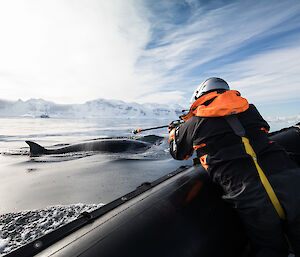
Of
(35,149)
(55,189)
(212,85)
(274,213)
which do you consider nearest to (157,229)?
(274,213)

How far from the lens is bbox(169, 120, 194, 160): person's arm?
5.87ft

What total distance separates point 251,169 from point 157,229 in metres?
0.87

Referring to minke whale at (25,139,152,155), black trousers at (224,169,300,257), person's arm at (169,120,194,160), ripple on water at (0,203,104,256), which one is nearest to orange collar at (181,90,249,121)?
person's arm at (169,120,194,160)

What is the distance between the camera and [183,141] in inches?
74.1

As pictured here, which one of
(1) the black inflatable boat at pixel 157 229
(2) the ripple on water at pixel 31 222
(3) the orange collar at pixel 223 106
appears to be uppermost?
(3) the orange collar at pixel 223 106

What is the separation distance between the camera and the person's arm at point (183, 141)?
179 cm

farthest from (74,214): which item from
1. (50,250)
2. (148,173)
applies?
(148,173)

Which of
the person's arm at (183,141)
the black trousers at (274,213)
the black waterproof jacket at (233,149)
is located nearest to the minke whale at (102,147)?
the person's arm at (183,141)

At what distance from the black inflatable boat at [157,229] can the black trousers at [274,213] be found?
0.26 m

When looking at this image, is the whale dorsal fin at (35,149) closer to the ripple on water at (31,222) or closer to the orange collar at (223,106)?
the ripple on water at (31,222)

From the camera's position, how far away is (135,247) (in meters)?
1.15

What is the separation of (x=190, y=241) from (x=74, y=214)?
1.94 m

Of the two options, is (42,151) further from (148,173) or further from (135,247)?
(135,247)

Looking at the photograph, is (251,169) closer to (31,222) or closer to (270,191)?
(270,191)
